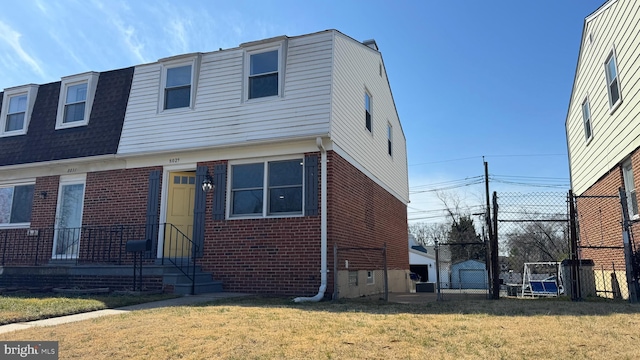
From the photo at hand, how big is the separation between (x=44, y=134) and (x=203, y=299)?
7.70m

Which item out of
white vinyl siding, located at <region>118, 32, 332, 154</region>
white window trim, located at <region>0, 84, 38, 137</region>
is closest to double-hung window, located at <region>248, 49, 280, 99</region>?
white vinyl siding, located at <region>118, 32, 332, 154</region>

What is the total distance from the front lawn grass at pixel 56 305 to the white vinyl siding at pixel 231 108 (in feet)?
12.2

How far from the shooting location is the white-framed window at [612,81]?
30.7 ft

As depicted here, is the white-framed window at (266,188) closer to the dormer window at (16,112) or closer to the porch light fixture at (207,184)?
the porch light fixture at (207,184)

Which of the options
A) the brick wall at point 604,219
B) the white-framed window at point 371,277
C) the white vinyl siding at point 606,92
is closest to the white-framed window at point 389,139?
the white-framed window at point 371,277

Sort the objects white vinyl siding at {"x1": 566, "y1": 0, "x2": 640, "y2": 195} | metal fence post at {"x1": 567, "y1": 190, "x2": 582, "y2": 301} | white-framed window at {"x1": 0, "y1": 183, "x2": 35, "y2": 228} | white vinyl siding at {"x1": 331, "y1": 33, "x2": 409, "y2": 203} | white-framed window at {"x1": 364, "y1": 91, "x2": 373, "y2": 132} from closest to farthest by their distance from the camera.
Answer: metal fence post at {"x1": 567, "y1": 190, "x2": 582, "y2": 301} → white vinyl siding at {"x1": 566, "y1": 0, "x2": 640, "y2": 195} → white vinyl siding at {"x1": 331, "y1": 33, "x2": 409, "y2": 203} → white-framed window at {"x1": 0, "y1": 183, "x2": 35, "y2": 228} → white-framed window at {"x1": 364, "y1": 91, "x2": 373, "y2": 132}

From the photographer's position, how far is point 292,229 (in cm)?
946

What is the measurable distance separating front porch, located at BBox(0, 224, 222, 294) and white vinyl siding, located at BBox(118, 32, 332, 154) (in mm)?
2107

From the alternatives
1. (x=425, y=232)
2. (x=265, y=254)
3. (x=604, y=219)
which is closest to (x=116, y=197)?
(x=265, y=254)

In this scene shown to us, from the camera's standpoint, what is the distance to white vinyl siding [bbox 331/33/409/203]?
33.9 ft

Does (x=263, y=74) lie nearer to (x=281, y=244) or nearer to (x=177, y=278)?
(x=281, y=244)

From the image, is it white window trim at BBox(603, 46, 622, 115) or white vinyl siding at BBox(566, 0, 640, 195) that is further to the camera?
white window trim at BBox(603, 46, 622, 115)

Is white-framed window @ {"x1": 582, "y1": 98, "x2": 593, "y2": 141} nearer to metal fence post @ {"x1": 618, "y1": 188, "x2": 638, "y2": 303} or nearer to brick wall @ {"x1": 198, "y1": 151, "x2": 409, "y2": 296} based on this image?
metal fence post @ {"x1": 618, "y1": 188, "x2": 638, "y2": 303}

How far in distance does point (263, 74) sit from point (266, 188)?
2703mm
